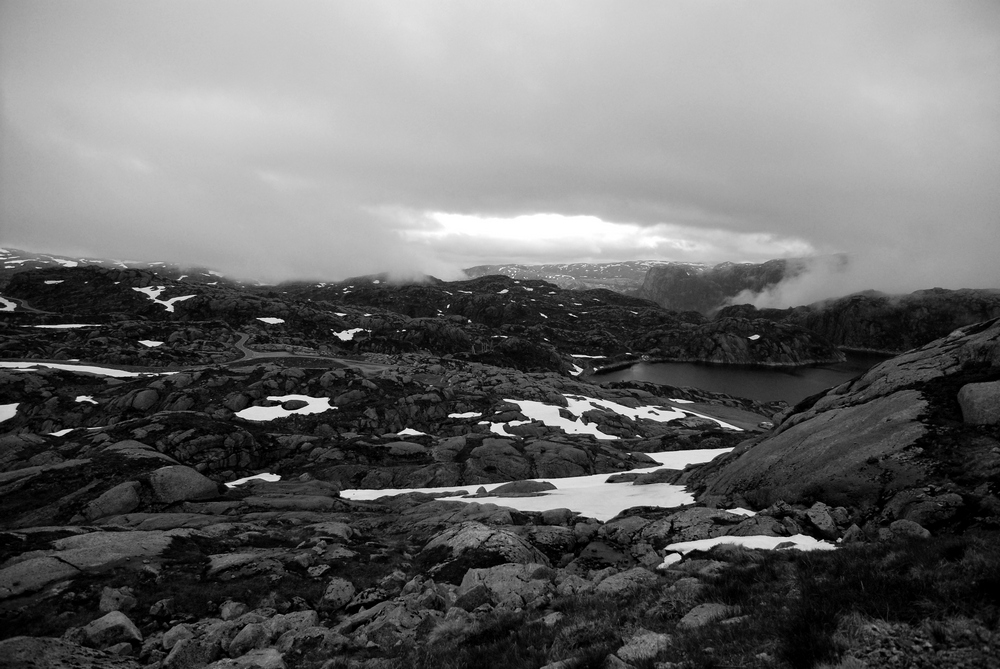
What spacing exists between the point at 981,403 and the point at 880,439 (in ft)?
12.7

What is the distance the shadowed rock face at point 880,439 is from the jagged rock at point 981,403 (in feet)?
1.32

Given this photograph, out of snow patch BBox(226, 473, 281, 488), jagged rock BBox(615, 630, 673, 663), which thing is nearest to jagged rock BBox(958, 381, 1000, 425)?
jagged rock BBox(615, 630, 673, 663)

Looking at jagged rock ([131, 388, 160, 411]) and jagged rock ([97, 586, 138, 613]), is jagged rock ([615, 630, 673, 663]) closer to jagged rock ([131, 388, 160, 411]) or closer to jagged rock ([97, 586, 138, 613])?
jagged rock ([97, 586, 138, 613])

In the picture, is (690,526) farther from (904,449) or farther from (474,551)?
(904,449)

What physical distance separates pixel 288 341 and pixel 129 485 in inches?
4400

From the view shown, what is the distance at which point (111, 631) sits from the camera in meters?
12.0

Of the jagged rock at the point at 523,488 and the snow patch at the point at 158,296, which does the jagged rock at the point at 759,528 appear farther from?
the snow patch at the point at 158,296

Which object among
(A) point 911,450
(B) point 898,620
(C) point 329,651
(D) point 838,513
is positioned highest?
(B) point 898,620

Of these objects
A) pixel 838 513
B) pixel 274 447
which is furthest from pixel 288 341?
pixel 838 513

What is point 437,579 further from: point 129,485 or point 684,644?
point 129,485

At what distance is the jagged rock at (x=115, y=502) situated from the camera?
24891 millimetres

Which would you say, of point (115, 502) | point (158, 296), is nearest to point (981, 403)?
point (115, 502)

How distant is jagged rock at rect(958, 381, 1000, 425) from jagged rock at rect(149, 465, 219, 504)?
41.4m

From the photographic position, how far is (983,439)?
16375mm
